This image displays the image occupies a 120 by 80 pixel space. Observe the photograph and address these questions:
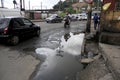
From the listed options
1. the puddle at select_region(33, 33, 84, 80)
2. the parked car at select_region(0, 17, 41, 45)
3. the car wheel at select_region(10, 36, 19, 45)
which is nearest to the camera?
the puddle at select_region(33, 33, 84, 80)

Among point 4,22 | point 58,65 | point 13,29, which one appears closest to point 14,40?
point 13,29

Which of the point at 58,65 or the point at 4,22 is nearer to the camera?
the point at 58,65

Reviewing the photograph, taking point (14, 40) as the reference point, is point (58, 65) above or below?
below

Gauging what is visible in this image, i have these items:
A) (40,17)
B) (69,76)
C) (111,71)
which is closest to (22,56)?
(69,76)

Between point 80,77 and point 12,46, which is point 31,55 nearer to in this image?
point 12,46

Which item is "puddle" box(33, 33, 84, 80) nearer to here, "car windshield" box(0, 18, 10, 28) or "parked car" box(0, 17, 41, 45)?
"parked car" box(0, 17, 41, 45)

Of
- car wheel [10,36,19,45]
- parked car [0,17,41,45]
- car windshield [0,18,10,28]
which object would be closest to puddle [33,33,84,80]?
car wheel [10,36,19,45]

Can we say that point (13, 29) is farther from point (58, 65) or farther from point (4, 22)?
point (58, 65)

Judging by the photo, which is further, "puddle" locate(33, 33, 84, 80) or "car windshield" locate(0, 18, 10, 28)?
"car windshield" locate(0, 18, 10, 28)

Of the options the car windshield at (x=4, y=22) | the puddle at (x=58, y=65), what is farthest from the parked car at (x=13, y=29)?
the puddle at (x=58, y=65)

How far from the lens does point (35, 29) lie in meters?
15.0

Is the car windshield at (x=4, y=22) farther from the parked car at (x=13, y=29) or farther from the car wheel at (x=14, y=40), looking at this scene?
the car wheel at (x=14, y=40)

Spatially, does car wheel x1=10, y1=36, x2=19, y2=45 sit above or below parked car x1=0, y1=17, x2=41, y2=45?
below

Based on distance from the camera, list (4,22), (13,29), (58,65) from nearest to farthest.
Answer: (58,65) < (13,29) < (4,22)
